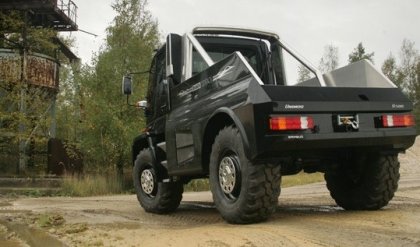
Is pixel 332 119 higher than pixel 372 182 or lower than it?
higher

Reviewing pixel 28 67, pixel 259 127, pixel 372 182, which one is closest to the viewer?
pixel 259 127

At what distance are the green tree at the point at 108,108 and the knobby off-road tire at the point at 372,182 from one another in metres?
10.8

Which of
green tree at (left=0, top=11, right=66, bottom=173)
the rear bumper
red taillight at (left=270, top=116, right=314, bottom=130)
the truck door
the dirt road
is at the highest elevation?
green tree at (left=0, top=11, right=66, bottom=173)

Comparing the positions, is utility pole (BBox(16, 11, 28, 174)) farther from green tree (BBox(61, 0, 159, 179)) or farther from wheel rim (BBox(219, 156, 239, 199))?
wheel rim (BBox(219, 156, 239, 199))

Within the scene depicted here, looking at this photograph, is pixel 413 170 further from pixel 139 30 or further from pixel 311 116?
pixel 311 116

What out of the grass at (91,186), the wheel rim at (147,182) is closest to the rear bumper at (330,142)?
the wheel rim at (147,182)

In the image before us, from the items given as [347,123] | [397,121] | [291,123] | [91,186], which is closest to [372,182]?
[397,121]

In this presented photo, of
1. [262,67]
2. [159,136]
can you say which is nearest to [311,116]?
[262,67]

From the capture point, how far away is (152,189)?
811 centimetres

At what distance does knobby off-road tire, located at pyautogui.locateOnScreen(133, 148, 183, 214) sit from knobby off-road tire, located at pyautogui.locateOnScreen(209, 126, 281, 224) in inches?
81.7

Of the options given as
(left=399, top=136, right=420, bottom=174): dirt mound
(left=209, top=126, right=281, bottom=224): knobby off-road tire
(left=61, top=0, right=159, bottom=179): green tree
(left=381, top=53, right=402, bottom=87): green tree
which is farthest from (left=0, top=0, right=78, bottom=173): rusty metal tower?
(left=381, top=53, right=402, bottom=87): green tree

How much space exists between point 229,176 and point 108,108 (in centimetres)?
1189

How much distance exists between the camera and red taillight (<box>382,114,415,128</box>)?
5774 millimetres

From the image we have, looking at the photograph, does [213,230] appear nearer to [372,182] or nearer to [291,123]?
[291,123]
